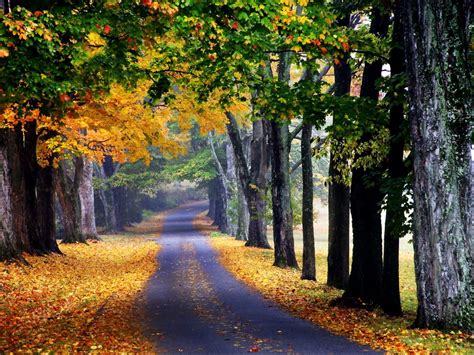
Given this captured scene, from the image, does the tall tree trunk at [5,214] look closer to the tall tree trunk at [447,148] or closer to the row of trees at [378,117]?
the row of trees at [378,117]

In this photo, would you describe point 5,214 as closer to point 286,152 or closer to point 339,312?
point 286,152

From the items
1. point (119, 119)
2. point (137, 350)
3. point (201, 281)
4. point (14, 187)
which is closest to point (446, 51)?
point (137, 350)

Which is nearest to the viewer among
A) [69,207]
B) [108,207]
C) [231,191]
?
[69,207]

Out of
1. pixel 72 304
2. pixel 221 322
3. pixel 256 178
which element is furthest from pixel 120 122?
pixel 221 322

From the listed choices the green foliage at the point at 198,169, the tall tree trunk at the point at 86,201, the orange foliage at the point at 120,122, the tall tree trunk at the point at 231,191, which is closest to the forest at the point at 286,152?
the orange foliage at the point at 120,122

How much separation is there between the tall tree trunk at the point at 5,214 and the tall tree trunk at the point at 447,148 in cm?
1339

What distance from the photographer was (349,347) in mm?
9016

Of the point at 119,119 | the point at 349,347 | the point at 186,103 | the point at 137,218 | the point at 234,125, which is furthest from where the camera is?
the point at 137,218

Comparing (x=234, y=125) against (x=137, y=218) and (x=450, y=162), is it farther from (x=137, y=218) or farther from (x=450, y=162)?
(x=137, y=218)

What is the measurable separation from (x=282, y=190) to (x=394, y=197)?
11029mm

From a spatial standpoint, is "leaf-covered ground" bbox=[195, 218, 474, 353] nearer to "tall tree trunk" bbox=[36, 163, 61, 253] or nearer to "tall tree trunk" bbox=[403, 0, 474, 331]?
"tall tree trunk" bbox=[403, 0, 474, 331]

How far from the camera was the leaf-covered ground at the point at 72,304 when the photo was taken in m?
9.91

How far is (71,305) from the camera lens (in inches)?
571

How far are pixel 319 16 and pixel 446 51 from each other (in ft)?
13.0
